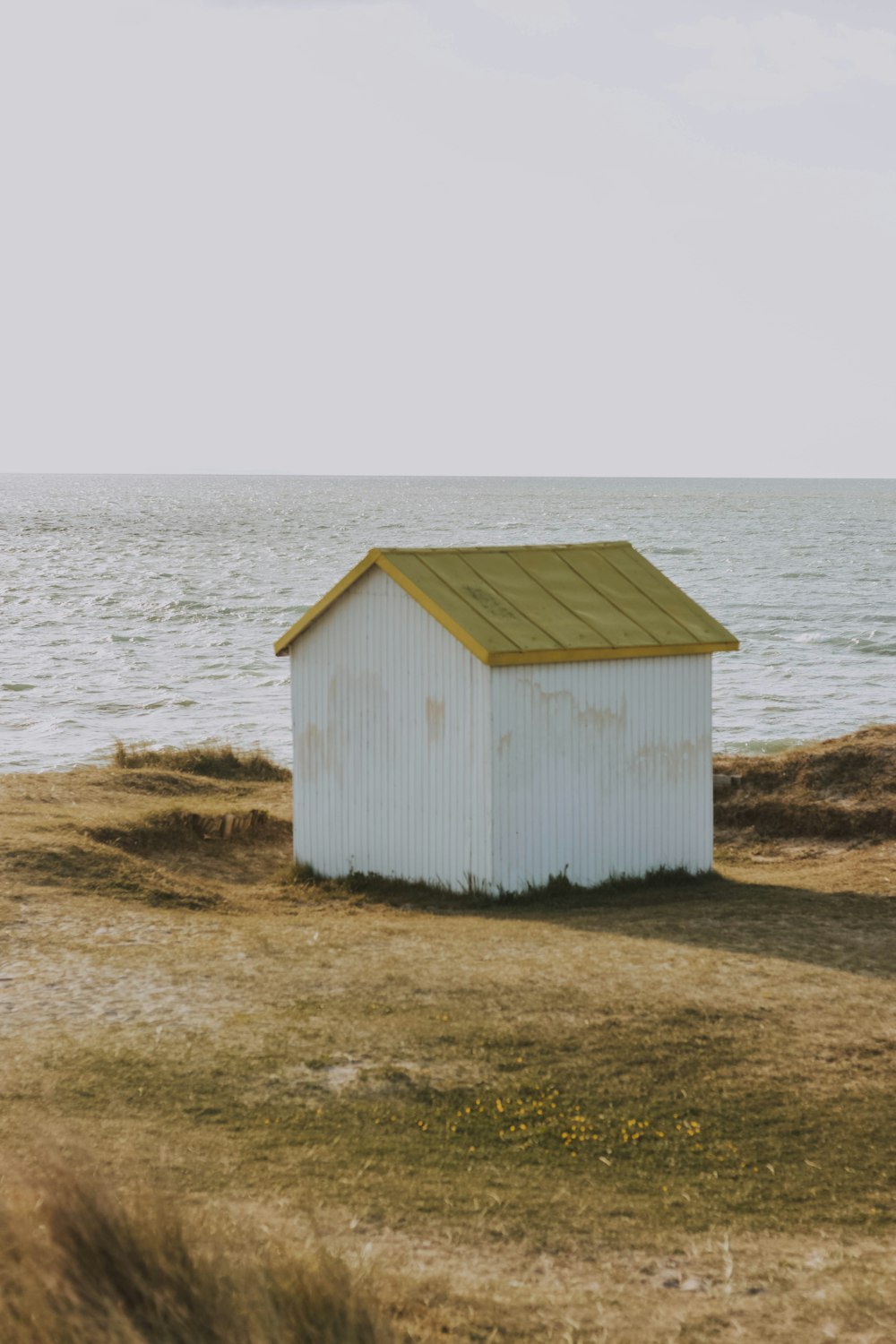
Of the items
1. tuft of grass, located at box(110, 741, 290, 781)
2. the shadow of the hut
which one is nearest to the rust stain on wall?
the shadow of the hut

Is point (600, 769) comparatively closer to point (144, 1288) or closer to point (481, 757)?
point (481, 757)

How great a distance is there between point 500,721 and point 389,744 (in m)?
1.42

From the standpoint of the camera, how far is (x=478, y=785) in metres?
14.6

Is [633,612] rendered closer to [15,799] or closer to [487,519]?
[15,799]

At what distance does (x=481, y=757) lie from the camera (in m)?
14.6

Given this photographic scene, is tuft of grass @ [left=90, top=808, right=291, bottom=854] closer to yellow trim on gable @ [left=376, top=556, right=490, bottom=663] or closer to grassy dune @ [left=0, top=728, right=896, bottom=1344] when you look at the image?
grassy dune @ [left=0, top=728, right=896, bottom=1344]

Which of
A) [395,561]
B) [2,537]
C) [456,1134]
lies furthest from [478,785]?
[2,537]

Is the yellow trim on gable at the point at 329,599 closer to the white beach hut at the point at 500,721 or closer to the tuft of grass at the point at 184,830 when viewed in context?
the white beach hut at the point at 500,721

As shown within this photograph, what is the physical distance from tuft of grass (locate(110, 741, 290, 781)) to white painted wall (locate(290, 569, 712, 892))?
807 centimetres

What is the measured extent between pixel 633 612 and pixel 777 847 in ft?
14.4

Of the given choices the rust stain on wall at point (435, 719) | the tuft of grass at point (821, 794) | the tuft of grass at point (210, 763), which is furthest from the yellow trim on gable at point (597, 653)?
the tuft of grass at point (210, 763)

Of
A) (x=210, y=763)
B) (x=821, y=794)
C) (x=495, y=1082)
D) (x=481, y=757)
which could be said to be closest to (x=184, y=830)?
(x=481, y=757)

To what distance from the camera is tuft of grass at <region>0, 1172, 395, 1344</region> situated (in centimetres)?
524

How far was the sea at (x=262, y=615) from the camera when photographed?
33438mm
